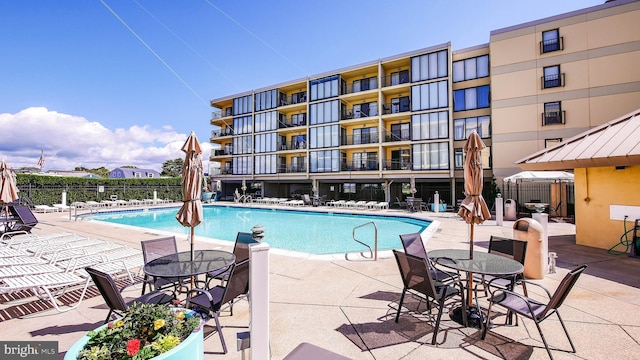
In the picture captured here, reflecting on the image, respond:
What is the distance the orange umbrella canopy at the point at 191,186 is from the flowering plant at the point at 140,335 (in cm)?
204

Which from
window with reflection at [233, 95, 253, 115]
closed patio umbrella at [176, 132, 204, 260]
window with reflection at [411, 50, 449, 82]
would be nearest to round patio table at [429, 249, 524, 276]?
closed patio umbrella at [176, 132, 204, 260]

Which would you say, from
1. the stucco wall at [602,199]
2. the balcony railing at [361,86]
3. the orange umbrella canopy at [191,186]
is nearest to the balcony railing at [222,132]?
the balcony railing at [361,86]

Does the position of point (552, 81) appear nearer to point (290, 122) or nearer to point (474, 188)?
point (474, 188)

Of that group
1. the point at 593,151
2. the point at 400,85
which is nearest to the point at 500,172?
the point at 400,85

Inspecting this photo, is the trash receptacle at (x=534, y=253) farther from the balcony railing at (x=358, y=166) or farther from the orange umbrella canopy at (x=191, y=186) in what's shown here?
the balcony railing at (x=358, y=166)

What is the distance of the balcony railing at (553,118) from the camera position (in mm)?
18141

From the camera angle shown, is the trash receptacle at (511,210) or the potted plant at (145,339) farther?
the trash receptacle at (511,210)

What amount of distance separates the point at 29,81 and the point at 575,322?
24.1 m

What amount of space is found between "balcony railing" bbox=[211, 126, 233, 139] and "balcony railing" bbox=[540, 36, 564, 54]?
31110 mm

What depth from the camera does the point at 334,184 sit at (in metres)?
29.1

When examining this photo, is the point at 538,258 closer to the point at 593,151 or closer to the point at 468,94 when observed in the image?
the point at 593,151

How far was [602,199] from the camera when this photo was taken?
853 cm

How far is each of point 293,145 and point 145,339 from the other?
2851cm

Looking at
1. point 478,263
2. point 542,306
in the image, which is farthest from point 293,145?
point 542,306
